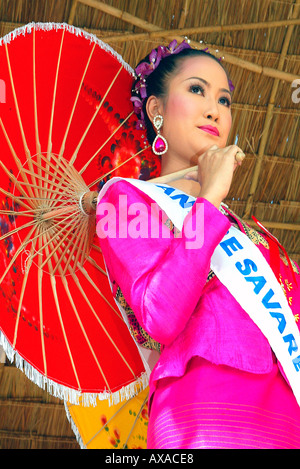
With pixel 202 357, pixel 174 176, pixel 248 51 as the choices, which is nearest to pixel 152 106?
pixel 174 176

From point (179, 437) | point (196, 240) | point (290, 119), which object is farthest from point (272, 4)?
point (179, 437)

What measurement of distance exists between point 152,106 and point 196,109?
0.23 metres

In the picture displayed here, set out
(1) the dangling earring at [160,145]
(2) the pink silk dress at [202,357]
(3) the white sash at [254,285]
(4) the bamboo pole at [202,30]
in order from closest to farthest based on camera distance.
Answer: (2) the pink silk dress at [202,357]
(3) the white sash at [254,285]
(1) the dangling earring at [160,145]
(4) the bamboo pole at [202,30]

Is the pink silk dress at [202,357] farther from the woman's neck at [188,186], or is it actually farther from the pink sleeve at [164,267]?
the woman's neck at [188,186]

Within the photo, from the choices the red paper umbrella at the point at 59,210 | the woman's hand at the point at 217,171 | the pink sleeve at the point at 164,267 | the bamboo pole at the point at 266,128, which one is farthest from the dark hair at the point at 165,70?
the bamboo pole at the point at 266,128

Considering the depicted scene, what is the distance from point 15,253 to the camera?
1910 millimetres

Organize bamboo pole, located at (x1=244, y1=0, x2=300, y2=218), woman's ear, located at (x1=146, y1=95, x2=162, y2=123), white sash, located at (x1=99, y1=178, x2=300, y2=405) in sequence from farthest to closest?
bamboo pole, located at (x1=244, y1=0, x2=300, y2=218)
woman's ear, located at (x1=146, y1=95, x2=162, y2=123)
white sash, located at (x1=99, y1=178, x2=300, y2=405)

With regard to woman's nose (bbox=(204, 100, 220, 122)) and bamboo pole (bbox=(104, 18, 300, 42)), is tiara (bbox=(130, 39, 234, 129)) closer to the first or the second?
woman's nose (bbox=(204, 100, 220, 122))

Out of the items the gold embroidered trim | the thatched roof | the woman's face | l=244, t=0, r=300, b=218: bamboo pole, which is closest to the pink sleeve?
the gold embroidered trim

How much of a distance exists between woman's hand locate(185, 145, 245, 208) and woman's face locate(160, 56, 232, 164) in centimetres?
16

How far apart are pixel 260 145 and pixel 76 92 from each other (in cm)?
148

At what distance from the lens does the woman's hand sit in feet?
5.65

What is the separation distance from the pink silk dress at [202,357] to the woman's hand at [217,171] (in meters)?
0.08

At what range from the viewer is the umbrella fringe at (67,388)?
1.82 m
